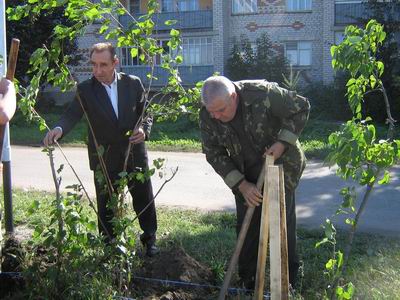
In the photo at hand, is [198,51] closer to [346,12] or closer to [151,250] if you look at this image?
[346,12]

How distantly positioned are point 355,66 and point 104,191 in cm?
183

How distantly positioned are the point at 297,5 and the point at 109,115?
2236cm

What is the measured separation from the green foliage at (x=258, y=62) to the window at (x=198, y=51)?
2240 mm

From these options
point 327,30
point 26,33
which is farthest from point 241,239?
point 327,30

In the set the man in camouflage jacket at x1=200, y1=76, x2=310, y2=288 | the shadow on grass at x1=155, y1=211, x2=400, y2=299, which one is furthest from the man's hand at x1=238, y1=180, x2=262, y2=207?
the shadow on grass at x1=155, y1=211, x2=400, y2=299

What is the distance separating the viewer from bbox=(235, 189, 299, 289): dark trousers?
3609mm

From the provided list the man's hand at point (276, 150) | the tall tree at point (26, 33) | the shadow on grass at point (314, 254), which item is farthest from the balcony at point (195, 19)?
the man's hand at point (276, 150)

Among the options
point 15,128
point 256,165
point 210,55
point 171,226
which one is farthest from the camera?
point 210,55

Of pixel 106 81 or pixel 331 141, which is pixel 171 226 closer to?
pixel 106 81

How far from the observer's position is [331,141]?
2.60m

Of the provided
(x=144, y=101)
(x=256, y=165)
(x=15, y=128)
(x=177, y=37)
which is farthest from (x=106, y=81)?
(x=15, y=128)

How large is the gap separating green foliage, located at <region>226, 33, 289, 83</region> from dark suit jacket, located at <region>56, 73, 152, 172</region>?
17.5 m

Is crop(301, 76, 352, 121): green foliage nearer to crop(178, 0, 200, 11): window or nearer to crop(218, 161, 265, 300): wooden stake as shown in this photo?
crop(178, 0, 200, 11): window

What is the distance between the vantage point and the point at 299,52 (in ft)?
81.3
